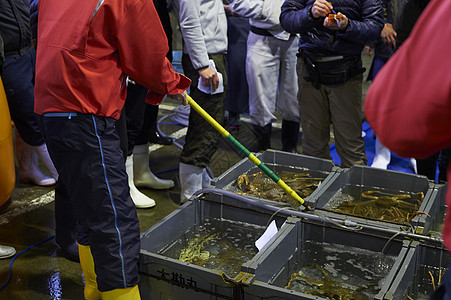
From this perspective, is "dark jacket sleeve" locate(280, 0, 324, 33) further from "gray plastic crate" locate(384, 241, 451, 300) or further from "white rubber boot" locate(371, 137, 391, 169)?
"gray plastic crate" locate(384, 241, 451, 300)

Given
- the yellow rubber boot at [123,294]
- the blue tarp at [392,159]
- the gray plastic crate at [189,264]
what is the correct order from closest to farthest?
the gray plastic crate at [189,264] → the yellow rubber boot at [123,294] → the blue tarp at [392,159]

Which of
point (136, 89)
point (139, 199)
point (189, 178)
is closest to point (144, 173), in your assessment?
point (139, 199)

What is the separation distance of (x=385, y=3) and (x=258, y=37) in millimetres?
1337

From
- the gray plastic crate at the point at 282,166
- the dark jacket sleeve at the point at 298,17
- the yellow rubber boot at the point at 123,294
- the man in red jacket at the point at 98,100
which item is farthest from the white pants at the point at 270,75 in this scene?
the yellow rubber boot at the point at 123,294

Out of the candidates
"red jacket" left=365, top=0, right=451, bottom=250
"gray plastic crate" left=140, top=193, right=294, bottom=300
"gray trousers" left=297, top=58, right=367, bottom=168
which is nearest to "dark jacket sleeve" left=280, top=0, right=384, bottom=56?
"gray trousers" left=297, top=58, right=367, bottom=168

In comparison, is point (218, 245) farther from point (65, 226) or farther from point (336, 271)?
point (65, 226)

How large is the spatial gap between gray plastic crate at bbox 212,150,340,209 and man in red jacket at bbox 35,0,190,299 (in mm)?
1247

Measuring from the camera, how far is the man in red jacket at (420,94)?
1.26 metres

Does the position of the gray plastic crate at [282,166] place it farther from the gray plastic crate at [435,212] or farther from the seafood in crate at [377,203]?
the gray plastic crate at [435,212]

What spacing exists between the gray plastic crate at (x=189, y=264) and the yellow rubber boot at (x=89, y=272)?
0.99 feet

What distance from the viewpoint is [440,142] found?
1.38 m

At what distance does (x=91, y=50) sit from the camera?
2697 mm

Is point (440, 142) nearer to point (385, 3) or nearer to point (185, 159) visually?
point (185, 159)

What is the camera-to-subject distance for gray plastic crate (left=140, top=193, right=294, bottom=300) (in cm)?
279
